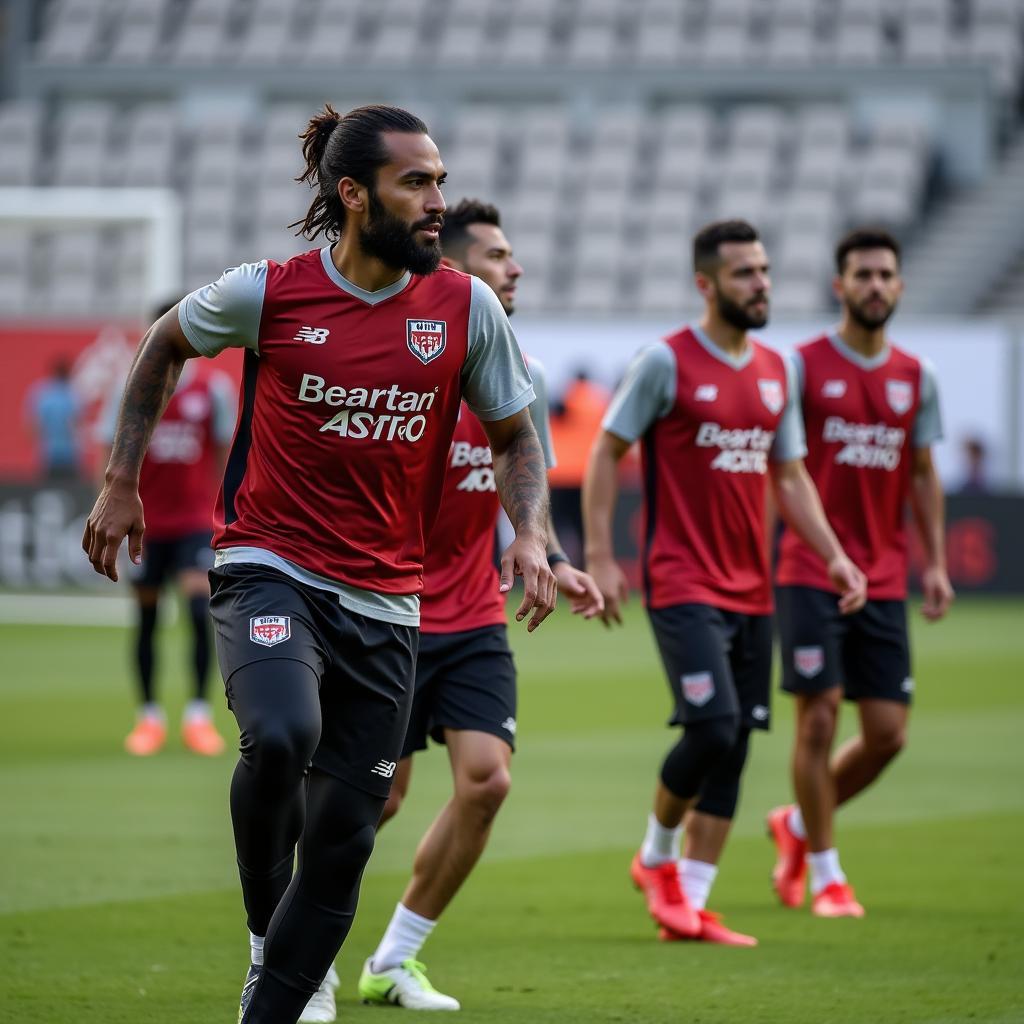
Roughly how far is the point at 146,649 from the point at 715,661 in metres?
5.78

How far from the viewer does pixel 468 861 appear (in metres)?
6.13

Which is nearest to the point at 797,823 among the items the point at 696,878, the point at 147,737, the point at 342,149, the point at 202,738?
the point at 696,878

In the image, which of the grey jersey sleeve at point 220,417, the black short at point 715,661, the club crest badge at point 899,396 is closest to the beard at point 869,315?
the club crest badge at point 899,396

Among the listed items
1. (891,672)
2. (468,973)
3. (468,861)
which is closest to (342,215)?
(468,861)

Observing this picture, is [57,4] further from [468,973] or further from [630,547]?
[468,973]

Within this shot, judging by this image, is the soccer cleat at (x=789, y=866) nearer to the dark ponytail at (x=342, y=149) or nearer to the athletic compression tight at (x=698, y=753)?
the athletic compression tight at (x=698, y=753)

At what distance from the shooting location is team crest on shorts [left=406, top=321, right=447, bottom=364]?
502 centimetres

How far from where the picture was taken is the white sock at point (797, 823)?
7.97 m

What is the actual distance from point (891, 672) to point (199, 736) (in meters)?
5.23

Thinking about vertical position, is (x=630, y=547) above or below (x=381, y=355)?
below

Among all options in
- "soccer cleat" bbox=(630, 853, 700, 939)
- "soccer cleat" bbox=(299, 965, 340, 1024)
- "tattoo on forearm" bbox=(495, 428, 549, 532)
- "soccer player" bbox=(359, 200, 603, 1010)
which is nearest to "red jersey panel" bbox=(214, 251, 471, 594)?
"tattoo on forearm" bbox=(495, 428, 549, 532)

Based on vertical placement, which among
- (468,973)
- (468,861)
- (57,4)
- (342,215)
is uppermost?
(57,4)

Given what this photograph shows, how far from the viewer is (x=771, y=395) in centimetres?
770

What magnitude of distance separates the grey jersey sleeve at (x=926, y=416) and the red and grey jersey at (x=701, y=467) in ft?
3.47
